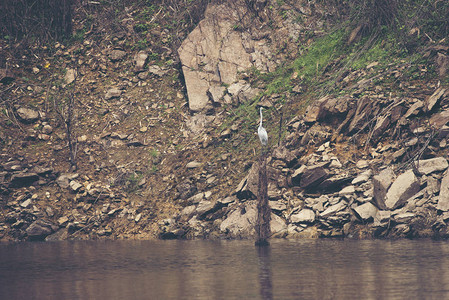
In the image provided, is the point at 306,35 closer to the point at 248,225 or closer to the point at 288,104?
the point at 288,104

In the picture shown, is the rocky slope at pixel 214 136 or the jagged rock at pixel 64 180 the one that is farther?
the jagged rock at pixel 64 180

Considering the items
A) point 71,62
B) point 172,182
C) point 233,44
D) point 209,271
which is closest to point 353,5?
point 233,44

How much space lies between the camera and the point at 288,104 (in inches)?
1362

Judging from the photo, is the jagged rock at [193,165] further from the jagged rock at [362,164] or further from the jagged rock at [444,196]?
the jagged rock at [444,196]

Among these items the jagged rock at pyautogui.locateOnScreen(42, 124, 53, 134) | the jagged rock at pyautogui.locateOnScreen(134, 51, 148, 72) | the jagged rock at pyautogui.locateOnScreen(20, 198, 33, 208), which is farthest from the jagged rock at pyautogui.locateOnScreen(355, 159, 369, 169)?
the jagged rock at pyautogui.locateOnScreen(42, 124, 53, 134)

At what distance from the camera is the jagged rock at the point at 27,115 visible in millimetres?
37812

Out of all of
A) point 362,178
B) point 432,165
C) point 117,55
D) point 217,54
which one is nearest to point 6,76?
point 117,55

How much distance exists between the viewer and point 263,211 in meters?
26.0

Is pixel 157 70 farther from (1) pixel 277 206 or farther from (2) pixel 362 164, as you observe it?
(2) pixel 362 164

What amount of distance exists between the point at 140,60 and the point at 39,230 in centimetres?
1373

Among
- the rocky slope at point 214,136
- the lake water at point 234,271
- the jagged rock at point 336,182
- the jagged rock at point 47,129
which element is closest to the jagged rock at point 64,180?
the rocky slope at point 214,136

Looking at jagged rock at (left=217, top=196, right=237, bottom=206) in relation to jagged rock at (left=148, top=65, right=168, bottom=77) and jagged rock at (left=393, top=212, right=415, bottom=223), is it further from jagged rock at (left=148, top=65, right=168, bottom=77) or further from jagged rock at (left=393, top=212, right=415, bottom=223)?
jagged rock at (left=148, top=65, right=168, bottom=77)

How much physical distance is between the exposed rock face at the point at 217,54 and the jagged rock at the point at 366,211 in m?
13.8

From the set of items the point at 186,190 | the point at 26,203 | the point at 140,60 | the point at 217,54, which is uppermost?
the point at 140,60
